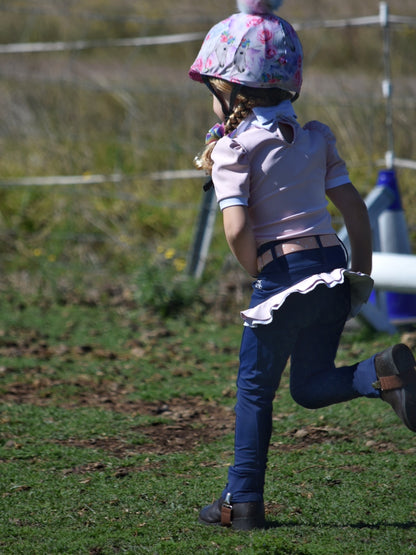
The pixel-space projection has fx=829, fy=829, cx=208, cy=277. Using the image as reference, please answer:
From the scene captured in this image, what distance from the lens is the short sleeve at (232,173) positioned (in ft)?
8.58

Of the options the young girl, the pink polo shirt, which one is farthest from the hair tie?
the pink polo shirt

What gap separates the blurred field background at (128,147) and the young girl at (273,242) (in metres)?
3.68

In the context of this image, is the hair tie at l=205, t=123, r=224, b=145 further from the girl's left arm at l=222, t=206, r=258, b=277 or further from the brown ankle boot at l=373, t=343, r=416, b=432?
the brown ankle boot at l=373, t=343, r=416, b=432

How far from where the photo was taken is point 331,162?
282cm

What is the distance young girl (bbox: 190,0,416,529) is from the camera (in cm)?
264

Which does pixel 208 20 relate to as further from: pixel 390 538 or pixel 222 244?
pixel 390 538

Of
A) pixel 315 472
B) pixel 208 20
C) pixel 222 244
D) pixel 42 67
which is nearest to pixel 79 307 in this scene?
pixel 222 244

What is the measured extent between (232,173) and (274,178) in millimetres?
144

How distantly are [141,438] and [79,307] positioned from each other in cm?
284

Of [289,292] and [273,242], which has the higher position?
[273,242]

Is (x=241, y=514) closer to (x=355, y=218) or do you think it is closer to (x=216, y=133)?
Result: (x=355, y=218)

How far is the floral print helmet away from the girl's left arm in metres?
0.42

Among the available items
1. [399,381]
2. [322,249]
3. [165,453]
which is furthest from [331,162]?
[165,453]

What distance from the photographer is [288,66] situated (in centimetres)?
268
